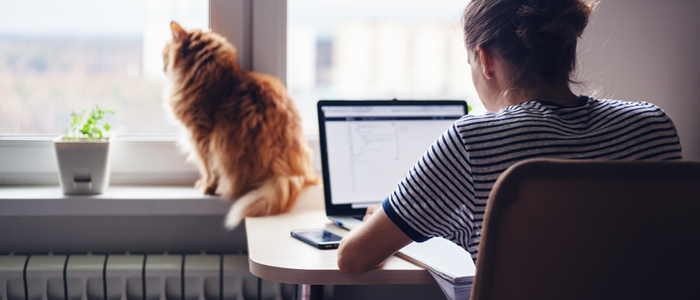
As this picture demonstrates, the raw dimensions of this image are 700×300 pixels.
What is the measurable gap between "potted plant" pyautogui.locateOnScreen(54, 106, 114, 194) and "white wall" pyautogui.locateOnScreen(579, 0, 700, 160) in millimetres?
1342

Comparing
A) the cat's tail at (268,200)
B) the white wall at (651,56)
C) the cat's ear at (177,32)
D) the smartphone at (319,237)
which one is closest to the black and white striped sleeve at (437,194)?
the smartphone at (319,237)

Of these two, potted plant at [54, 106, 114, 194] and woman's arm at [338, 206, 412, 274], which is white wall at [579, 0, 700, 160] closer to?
woman's arm at [338, 206, 412, 274]

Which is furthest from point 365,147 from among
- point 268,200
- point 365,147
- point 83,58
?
point 83,58

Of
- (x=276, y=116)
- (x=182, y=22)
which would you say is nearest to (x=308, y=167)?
(x=276, y=116)

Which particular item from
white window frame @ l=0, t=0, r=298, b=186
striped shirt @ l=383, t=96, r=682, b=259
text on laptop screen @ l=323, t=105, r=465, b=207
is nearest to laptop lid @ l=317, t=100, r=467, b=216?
text on laptop screen @ l=323, t=105, r=465, b=207

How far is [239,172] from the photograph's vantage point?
1.25 m

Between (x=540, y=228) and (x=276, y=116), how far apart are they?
0.85 metres

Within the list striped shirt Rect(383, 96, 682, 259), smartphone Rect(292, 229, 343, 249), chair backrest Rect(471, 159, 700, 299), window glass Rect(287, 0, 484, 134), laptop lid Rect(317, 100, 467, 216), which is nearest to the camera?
chair backrest Rect(471, 159, 700, 299)

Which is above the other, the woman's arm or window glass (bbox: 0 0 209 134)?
window glass (bbox: 0 0 209 134)

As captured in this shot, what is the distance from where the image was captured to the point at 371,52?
1.53 meters

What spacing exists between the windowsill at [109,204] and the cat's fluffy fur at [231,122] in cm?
6

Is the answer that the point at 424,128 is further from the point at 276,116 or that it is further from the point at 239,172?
the point at 239,172

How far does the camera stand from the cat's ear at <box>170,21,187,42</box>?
4.12ft

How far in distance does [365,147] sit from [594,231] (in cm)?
72
